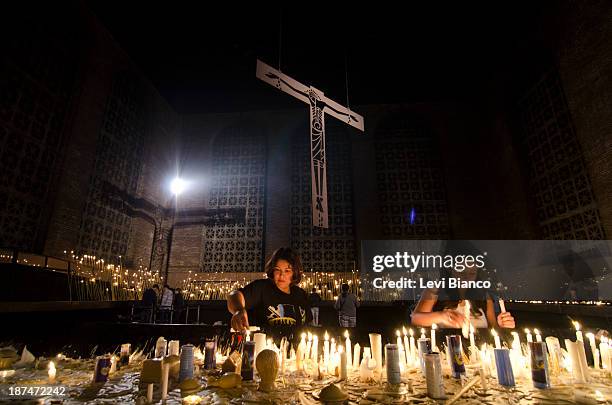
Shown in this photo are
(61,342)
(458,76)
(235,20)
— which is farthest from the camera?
(458,76)

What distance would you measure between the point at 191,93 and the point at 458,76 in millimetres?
10803

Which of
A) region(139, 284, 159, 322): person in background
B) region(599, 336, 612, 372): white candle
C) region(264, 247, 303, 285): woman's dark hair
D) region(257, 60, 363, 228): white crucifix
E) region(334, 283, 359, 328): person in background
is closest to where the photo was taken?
region(599, 336, 612, 372): white candle

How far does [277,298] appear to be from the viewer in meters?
3.90

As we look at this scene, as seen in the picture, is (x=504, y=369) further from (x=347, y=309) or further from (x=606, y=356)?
(x=347, y=309)

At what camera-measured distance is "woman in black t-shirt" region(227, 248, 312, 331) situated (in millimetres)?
3797

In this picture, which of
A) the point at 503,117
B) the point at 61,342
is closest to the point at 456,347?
the point at 61,342

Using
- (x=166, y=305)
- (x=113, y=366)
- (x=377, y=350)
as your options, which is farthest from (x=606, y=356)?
(x=166, y=305)

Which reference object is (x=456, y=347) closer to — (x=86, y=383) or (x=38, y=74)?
(x=86, y=383)

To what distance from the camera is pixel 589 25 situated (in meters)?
7.85

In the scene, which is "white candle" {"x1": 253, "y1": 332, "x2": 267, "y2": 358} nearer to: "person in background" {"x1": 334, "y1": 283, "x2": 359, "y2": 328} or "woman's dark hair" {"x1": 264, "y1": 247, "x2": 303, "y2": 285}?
"woman's dark hair" {"x1": 264, "y1": 247, "x2": 303, "y2": 285}

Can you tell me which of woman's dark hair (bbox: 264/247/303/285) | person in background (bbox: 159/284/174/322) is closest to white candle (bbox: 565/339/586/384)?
woman's dark hair (bbox: 264/247/303/285)

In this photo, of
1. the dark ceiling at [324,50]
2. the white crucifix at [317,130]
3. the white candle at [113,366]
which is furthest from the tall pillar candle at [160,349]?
the dark ceiling at [324,50]

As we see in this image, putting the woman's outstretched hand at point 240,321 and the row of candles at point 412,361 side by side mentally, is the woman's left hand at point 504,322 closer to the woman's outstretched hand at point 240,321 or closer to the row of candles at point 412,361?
the row of candles at point 412,361

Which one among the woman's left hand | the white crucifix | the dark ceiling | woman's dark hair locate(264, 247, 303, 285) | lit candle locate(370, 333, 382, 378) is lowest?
lit candle locate(370, 333, 382, 378)
